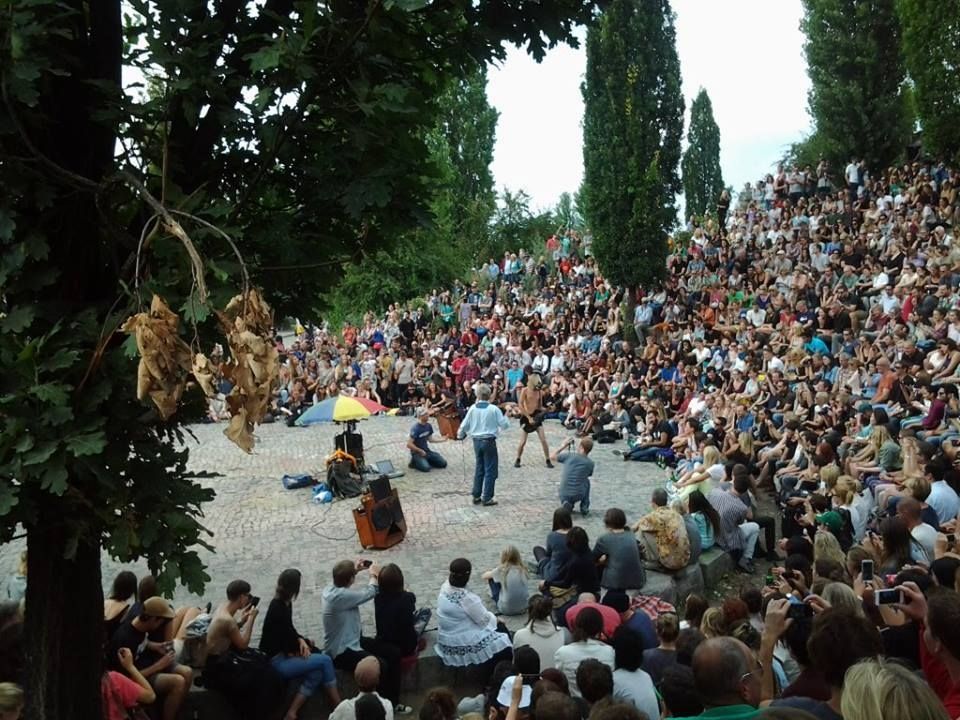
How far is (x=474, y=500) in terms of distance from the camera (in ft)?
45.8

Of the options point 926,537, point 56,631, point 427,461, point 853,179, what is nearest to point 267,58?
point 56,631

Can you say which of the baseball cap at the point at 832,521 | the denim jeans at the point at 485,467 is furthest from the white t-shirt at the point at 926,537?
the denim jeans at the point at 485,467

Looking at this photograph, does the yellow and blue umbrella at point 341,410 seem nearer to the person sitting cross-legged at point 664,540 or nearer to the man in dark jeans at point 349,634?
the person sitting cross-legged at point 664,540

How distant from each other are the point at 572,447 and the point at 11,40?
50.0ft

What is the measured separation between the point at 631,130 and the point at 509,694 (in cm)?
2370

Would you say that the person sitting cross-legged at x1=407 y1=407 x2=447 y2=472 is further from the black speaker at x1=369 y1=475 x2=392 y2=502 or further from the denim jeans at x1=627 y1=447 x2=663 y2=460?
the black speaker at x1=369 y1=475 x2=392 y2=502

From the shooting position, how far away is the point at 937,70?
81.8ft

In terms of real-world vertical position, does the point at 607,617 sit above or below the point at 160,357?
below

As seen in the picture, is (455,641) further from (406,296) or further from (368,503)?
(406,296)

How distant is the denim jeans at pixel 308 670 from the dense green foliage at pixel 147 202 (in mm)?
2267

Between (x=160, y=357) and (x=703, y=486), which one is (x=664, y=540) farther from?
(x=160, y=357)

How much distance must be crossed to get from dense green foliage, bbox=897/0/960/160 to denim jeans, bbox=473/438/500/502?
57.6 feet

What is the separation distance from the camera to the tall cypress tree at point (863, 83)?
29.3m

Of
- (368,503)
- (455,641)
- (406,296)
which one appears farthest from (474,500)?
(406,296)
